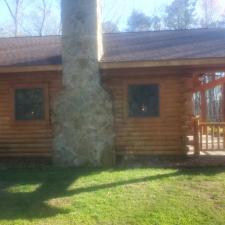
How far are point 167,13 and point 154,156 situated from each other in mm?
30774


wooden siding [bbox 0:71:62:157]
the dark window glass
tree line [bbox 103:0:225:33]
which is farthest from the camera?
tree line [bbox 103:0:225:33]

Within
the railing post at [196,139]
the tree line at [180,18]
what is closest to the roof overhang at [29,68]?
the railing post at [196,139]

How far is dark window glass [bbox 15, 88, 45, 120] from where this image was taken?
13500 millimetres

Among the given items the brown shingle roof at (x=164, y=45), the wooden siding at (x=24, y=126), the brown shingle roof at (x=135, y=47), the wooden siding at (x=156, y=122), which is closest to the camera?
the brown shingle roof at (x=164, y=45)

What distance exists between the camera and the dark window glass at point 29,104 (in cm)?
1350

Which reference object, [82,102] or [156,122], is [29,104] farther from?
[156,122]

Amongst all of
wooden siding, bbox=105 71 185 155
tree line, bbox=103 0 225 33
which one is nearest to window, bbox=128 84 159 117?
wooden siding, bbox=105 71 185 155

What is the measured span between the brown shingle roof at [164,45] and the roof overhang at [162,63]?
0.15m

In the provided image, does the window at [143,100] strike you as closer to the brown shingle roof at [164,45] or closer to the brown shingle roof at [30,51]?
the brown shingle roof at [164,45]

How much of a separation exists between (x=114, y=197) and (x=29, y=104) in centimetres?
619

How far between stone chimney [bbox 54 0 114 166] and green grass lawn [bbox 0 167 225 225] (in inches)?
36.7

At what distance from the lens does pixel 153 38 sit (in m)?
15.4

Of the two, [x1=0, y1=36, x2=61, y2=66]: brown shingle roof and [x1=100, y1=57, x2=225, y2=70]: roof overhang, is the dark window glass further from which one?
[x1=100, y1=57, x2=225, y2=70]: roof overhang

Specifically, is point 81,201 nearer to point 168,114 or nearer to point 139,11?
point 168,114
